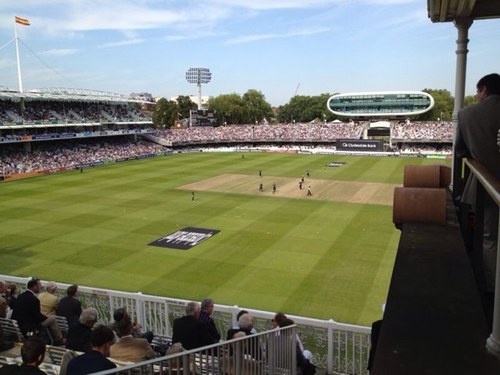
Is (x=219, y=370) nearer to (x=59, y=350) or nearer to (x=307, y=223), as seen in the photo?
(x=59, y=350)

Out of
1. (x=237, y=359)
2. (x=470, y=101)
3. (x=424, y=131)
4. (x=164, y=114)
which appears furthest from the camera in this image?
(x=164, y=114)

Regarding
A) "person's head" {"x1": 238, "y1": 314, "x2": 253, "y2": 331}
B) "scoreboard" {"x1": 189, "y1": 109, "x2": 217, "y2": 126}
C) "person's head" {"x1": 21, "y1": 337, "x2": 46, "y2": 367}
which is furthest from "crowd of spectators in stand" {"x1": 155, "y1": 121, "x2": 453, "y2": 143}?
"person's head" {"x1": 21, "y1": 337, "x2": 46, "y2": 367}

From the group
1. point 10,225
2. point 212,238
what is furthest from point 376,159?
point 10,225

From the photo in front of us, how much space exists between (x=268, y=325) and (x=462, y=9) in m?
6.16

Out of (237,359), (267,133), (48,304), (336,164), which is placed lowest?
(336,164)

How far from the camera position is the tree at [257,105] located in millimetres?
132000

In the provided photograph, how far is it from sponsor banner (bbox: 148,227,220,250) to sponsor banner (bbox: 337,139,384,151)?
46831mm

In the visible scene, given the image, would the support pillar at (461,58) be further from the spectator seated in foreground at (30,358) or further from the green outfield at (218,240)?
the green outfield at (218,240)

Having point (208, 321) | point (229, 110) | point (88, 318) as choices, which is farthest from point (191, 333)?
point (229, 110)

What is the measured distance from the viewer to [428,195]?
4.30 metres

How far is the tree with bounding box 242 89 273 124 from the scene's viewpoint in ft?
433

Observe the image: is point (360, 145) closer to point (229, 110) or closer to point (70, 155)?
point (70, 155)

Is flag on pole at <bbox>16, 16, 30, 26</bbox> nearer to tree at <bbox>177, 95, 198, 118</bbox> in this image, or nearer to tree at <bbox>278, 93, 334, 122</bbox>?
tree at <bbox>177, 95, 198, 118</bbox>

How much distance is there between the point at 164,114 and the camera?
4577 inches
